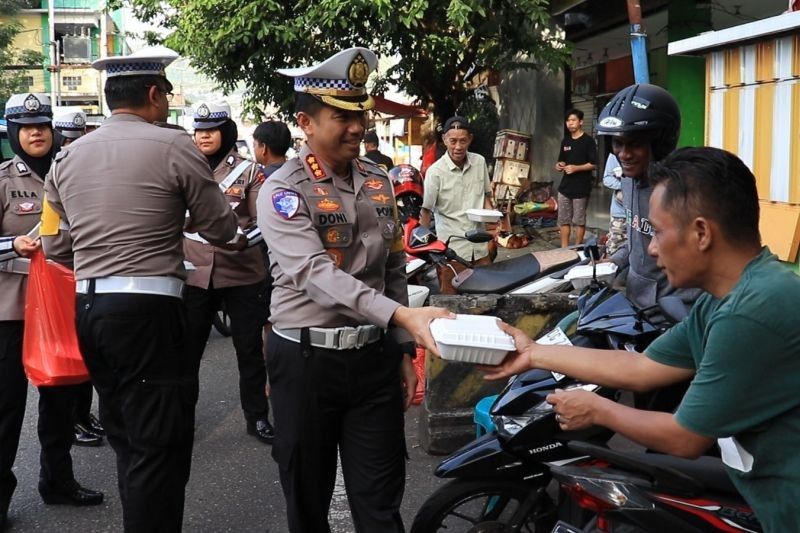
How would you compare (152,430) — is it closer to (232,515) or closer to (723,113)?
(232,515)

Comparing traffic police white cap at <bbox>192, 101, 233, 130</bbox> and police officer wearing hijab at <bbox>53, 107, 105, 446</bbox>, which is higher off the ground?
traffic police white cap at <bbox>192, 101, 233, 130</bbox>

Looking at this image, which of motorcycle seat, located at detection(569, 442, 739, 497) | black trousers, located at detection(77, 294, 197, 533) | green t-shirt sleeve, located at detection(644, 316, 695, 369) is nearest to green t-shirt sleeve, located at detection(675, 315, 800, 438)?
green t-shirt sleeve, located at detection(644, 316, 695, 369)

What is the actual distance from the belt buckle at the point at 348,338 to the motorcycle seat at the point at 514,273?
7.84 ft

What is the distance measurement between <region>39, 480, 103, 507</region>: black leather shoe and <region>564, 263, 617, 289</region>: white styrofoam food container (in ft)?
8.46

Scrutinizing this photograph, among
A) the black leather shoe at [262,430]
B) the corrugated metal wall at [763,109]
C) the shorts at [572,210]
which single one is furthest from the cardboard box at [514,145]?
the black leather shoe at [262,430]

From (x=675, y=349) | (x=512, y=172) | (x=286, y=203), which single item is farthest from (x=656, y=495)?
(x=512, y=172)

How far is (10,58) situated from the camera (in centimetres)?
2634

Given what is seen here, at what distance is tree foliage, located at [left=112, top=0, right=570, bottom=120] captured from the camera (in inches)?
388

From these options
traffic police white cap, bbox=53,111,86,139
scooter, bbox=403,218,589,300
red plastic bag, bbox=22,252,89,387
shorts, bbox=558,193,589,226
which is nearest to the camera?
red plastic bag, bbox=22,252,89,387

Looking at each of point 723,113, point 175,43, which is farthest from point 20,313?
point 175,43

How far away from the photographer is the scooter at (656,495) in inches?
82.1

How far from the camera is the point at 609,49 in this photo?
473 inches

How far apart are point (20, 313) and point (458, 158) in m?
3.52

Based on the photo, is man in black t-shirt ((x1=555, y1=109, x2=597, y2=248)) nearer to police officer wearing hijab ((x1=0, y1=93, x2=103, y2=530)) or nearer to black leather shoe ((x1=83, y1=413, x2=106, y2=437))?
black leather shoe ((x1=83, y1=413, x2=106, y2=437))
